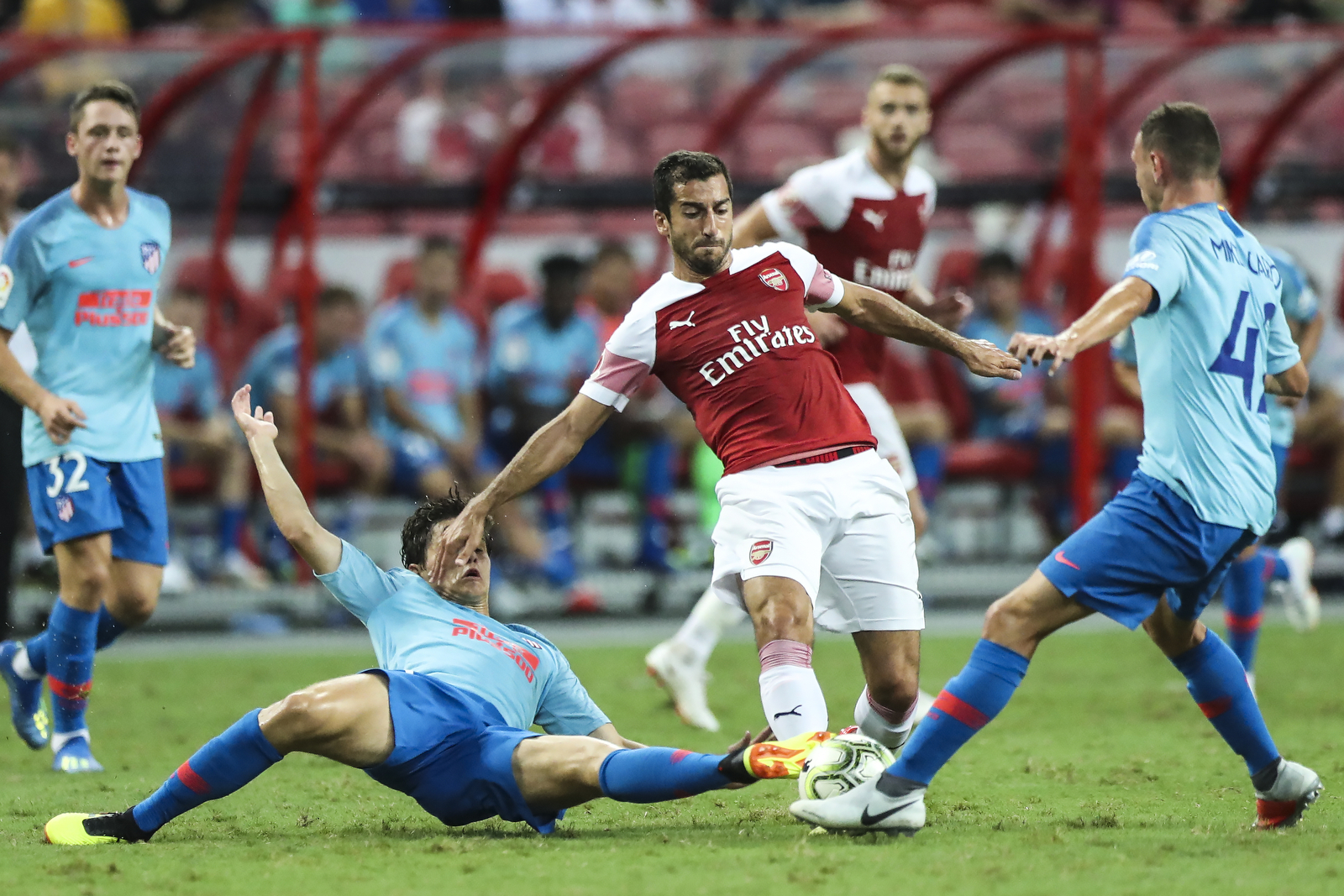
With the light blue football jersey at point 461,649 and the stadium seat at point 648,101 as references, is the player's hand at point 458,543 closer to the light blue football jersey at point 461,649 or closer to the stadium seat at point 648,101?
the light blue football jersey at point 461,649

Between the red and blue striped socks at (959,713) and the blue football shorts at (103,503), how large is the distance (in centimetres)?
316

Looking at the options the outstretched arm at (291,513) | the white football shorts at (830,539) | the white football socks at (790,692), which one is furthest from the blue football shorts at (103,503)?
the white football socks at (790,692)

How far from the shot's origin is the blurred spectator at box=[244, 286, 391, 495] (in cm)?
1049

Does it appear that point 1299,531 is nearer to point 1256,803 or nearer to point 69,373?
point 1256,803

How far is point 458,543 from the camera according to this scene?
4758mm

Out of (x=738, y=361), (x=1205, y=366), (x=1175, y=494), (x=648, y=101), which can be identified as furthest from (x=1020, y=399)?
(x=1175, y=494)

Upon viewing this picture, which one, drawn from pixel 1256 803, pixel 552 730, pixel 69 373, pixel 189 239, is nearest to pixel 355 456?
pixel 189 239

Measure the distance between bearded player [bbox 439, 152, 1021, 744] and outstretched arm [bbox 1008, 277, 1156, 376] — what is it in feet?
1.24

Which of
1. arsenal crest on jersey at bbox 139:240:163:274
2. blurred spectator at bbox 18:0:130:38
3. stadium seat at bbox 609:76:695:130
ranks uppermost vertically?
blurred spectator at bbox 18:0:130:38

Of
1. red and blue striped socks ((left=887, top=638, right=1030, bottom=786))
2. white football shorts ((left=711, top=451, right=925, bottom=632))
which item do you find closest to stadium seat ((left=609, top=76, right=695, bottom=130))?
white football shorts ((left=711, top=451, right=925, bottom=632))

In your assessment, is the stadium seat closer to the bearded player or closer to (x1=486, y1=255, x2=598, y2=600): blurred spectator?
(x1=486, y1=255, x2=598, y2=600): blurred spectator

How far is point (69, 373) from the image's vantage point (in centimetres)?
631

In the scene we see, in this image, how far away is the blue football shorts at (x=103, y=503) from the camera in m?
6.13

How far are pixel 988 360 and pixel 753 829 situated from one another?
1446 mm
